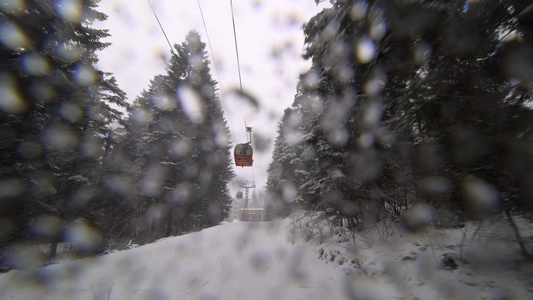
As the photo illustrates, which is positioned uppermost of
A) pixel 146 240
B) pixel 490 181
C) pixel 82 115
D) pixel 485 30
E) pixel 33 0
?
pixel 33 0

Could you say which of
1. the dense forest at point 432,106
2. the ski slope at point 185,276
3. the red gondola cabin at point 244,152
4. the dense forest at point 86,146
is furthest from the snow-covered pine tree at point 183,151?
the dense forest at point 432,106

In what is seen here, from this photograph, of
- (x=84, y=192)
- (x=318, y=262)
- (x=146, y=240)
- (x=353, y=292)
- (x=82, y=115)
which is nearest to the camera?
(x=353, y=292)

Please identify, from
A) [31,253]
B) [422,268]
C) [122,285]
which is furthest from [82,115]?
Result: [422,268]

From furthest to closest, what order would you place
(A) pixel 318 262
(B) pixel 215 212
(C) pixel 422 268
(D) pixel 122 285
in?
1. (B) pixel 215 212
2. (A) pixel 318 262
3. (D) pixel 122 285
4. (C) pixel 422 268

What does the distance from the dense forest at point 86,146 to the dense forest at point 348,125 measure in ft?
0.18

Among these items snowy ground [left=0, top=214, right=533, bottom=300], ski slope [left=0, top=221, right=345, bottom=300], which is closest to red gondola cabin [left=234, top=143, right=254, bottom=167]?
ski slope [left=0, top=221, right=345, bottom=300]

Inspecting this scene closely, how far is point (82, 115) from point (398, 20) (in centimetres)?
1228

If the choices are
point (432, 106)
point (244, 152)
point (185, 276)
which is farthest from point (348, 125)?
point (244, 152)

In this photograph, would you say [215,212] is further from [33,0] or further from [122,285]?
[33,0]

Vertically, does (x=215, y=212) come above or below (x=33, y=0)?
below

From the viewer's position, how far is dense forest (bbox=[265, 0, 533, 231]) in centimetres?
228

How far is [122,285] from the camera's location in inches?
145

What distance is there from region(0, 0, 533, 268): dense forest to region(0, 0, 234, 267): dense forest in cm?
6

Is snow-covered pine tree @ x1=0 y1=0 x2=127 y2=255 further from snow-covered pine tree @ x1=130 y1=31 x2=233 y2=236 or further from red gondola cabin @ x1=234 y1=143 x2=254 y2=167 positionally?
red gondola cabin @ x1=234 y1=143 x2=254 y2=167
